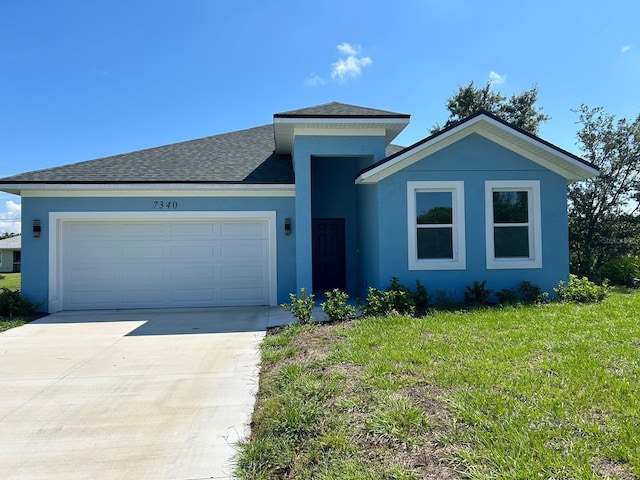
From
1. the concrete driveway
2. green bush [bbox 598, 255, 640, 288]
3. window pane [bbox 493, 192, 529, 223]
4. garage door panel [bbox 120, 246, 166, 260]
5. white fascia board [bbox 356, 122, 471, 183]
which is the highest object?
white fascia board [bbox 356, 122, 471, 183]

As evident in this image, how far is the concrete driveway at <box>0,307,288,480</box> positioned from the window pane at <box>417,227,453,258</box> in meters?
4.19

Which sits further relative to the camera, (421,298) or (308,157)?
(308,157)

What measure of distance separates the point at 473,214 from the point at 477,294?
191cm

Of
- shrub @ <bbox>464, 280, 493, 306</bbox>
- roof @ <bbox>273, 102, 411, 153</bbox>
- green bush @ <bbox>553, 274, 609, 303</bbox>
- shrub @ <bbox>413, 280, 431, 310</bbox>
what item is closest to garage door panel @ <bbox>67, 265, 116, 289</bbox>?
roof @ <bbox>273, 102, 411, 153</bbox>

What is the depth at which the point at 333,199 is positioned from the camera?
11984 millimetres

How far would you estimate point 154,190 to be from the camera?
983cm

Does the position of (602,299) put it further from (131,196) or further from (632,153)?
(131,196)

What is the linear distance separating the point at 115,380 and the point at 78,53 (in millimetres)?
11786

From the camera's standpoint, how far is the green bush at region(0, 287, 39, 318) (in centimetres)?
912

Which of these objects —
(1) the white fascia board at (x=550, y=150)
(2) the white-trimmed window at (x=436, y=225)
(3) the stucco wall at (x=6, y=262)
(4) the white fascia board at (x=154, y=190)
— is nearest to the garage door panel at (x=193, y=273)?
(4) the white fascia board at (x=154, y=190)

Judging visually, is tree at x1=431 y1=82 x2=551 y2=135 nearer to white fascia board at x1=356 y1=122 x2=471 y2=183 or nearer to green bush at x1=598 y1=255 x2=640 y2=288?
green bush at x1=598 y1=255 x2=640 y2=288

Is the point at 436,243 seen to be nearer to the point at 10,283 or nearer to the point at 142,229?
the point at 142,229

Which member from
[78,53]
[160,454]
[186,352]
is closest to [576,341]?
[160,454]

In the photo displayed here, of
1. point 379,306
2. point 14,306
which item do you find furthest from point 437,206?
point 14,306
